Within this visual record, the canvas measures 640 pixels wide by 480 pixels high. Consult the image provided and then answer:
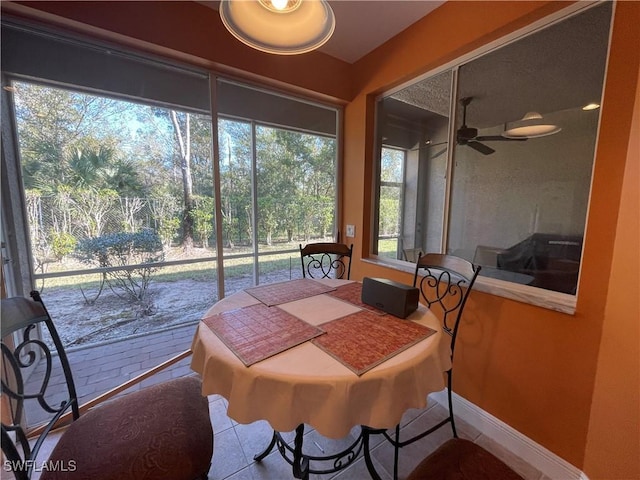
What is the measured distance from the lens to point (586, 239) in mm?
1175

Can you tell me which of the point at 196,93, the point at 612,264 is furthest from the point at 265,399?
the point at 196,93

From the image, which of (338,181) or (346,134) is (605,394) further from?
(346,134)

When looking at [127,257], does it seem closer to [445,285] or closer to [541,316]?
[445,285]

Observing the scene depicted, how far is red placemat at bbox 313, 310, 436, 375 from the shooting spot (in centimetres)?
87

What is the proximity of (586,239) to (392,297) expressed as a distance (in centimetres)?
94

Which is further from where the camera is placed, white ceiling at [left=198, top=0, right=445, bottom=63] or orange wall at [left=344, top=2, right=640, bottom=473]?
white ceiling at [left=198, top=0, right=445, bottom=63]

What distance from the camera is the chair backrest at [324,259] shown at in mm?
2062

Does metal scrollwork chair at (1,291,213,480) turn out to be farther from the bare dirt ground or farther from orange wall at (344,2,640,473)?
orange wall at (344,2,640,473)

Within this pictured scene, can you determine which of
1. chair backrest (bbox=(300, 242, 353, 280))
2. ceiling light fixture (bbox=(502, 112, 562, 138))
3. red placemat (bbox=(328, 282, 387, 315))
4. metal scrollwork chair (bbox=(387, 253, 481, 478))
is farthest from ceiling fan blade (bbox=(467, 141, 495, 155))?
red placemat (bbox=(328, 282, 387, 315))

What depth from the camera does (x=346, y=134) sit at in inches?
103

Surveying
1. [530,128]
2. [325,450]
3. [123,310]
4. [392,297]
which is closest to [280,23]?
[392,297]

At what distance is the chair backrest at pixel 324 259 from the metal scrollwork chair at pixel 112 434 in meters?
1.18

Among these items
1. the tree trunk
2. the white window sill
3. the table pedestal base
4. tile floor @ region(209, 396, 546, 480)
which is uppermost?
the tree trunk

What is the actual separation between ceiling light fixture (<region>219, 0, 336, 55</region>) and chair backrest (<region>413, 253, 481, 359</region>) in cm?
130
